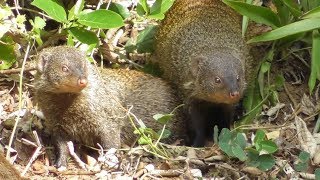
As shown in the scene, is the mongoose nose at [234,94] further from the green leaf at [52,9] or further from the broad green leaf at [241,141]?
the green leaf at [52,9]

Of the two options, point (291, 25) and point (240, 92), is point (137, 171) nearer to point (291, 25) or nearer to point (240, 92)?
point (240, 92)

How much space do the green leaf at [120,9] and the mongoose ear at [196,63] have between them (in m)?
0.58

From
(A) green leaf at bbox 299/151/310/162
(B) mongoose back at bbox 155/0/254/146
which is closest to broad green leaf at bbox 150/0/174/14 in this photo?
(B) mongoose back at bbox 155/0/254/146

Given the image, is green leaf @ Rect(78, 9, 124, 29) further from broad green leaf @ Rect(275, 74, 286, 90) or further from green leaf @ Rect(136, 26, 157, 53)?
broad green leaf @ Rect(275, 74, 286, 90)

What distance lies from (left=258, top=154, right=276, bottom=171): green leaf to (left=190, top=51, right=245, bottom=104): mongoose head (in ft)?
1.28

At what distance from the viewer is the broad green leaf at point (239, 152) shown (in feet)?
12.1

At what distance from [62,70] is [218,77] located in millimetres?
874

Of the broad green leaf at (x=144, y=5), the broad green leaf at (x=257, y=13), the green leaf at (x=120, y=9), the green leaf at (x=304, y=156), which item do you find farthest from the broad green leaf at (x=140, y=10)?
the green leaf at (x=304, y=156)

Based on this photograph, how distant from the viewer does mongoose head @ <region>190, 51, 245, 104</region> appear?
3992 mm

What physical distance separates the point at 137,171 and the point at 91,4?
4.84ft

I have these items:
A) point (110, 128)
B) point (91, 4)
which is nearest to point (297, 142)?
point (110, 128)

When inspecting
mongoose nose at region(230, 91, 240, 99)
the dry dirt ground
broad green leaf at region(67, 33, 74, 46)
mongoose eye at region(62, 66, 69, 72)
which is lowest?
the dry dirt ground

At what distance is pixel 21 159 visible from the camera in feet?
13.5

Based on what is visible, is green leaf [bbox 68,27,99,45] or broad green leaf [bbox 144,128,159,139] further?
green leaf [bbox 68,27,99,45]
